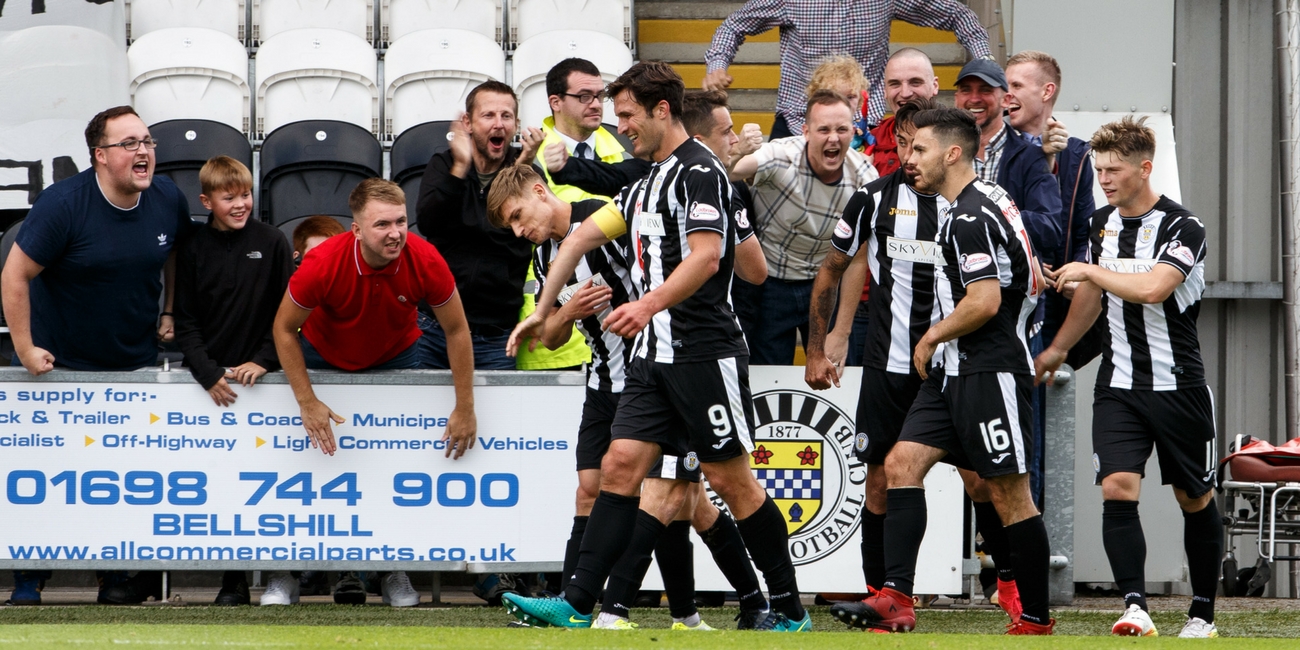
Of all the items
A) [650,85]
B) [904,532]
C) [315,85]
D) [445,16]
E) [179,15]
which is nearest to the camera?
[650,85]

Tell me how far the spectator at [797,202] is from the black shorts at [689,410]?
1.64 metres

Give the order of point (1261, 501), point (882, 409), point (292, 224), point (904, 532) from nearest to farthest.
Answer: point (904, 532) < point (882, 409) < point (1261, 501) < point (292, 224)

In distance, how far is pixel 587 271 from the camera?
541 centimetres

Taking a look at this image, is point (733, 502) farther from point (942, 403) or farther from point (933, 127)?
point (933, 127)

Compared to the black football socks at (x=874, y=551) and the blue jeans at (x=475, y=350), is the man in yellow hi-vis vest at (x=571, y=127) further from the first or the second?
the black football socks at (x=874, y=551)

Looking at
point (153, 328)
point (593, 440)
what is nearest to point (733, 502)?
point (593, 440)

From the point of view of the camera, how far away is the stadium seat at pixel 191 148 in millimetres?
8008

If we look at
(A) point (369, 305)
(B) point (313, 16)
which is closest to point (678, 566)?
(A) point (369, 305)

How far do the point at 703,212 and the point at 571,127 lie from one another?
2.09 meters

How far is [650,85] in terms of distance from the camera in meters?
4.77

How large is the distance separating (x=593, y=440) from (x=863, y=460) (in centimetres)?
108

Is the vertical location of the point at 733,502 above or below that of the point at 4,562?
above

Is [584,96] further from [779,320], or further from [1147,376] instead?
[1147,376]

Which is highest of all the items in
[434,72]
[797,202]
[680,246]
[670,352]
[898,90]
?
[434,72]
